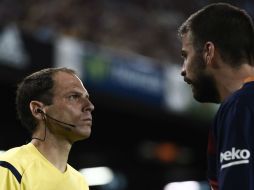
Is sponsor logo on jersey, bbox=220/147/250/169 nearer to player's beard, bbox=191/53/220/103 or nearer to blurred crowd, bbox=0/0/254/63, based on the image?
player's beard, bbox=191/53/220/103

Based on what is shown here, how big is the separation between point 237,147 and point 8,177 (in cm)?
130

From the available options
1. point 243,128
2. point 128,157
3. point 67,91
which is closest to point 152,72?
point 128,157

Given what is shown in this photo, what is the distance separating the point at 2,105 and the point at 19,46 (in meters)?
1.68

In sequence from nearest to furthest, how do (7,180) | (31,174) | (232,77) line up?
(232,77) → (7,180) → (31,174)

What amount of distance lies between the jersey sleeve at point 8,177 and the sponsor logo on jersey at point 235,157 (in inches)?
48.3

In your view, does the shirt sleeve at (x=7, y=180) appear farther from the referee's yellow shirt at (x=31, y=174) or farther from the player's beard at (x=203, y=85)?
the player's beard at (x=203, y=85)

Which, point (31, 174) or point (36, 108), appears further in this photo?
point (36, 108)

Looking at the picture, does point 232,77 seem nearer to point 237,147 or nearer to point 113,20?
point 237,147

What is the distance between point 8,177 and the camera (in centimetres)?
295

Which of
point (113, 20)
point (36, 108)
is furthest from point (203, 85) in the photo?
point (113, 20)

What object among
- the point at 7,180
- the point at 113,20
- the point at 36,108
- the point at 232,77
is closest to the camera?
the point at 232,77

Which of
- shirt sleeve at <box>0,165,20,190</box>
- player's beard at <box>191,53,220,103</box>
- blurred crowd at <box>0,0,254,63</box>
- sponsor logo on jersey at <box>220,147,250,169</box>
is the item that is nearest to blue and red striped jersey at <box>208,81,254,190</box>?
sponsor logo on jersey at <box>220,147,250,169</box>

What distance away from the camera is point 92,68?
7953 mm

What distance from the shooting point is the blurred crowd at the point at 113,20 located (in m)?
8.18
